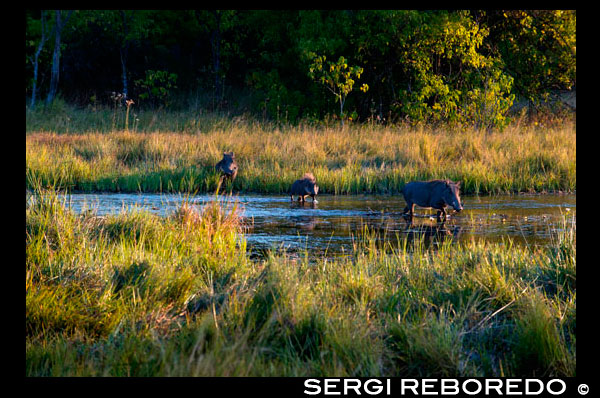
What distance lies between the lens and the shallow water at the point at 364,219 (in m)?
8.90

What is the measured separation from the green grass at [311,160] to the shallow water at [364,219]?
88 cm

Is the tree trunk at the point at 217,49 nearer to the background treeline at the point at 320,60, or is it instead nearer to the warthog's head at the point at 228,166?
the background treeline at the point at 320,60

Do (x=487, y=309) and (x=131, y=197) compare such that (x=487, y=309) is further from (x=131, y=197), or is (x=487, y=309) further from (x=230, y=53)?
(x=230, y=53)

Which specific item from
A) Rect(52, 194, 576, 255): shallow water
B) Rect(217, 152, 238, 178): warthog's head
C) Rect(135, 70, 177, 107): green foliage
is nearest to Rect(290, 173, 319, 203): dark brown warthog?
Rect(52, 194, 576, 255): shallow water

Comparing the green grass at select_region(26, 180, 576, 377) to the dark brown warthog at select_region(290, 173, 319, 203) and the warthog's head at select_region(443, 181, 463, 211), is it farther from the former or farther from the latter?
the dark brown warthog at select_region(290, 173, 319, 203)

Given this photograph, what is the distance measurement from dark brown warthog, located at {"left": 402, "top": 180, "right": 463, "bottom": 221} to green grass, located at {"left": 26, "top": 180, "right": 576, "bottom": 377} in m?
3.53

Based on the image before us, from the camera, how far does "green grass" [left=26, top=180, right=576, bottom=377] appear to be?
4250 millimetres

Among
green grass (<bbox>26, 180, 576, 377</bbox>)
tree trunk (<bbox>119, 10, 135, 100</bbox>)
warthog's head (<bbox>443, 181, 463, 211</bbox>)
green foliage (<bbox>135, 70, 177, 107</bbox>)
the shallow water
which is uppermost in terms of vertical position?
tree trunk (<bbox>119, 10, 135, 100</bbox>)

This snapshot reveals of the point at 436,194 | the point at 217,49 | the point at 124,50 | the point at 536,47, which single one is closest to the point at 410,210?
the point at 436,194

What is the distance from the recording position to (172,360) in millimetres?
4090

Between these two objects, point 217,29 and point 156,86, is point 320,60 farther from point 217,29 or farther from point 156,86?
point 156,86

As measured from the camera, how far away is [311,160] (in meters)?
16.4

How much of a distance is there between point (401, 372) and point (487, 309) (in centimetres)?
123

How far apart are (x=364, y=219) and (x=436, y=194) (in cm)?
116
